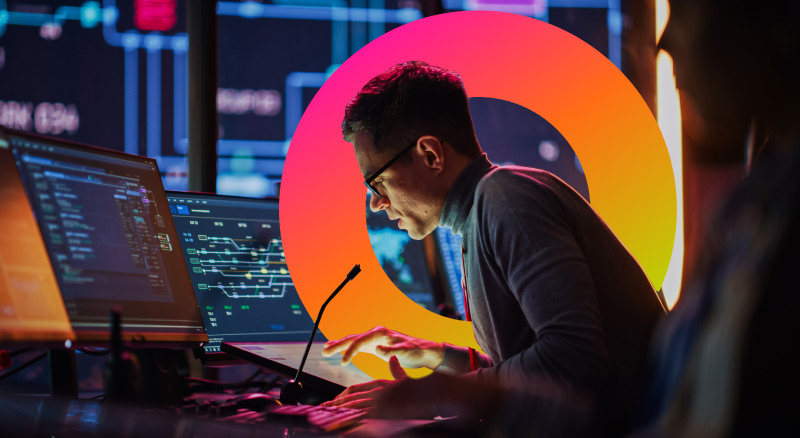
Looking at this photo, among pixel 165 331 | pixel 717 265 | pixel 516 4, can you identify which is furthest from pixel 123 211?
pixel 516 4

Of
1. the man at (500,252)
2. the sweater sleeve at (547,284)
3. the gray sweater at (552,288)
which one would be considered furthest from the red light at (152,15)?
the sweater sleeve at (547,284)

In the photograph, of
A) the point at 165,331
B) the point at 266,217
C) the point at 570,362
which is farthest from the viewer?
the point at 266,217

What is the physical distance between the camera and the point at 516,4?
4832 millimetres

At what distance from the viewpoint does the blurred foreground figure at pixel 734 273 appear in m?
0.62

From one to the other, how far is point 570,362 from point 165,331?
87cm

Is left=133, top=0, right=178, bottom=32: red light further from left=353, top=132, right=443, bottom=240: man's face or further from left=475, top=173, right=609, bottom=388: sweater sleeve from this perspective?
left=475, top=173, right=609, bottom=388: sweater sleeve

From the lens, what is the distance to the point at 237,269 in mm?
2070

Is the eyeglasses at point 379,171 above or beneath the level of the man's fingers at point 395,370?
above

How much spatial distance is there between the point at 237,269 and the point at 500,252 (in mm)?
1017

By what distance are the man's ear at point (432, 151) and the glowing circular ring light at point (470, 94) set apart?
0.95 ft

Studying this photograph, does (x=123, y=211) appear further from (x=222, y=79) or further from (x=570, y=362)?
(x=222, y=79)

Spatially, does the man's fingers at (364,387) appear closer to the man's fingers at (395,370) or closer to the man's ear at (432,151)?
the man's fingers at (395,370)

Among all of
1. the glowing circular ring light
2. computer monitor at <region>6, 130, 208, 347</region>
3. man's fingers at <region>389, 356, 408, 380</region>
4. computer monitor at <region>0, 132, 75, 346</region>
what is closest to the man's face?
the glowing circular ring light

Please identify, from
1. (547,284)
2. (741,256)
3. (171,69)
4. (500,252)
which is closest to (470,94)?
(500,252)
